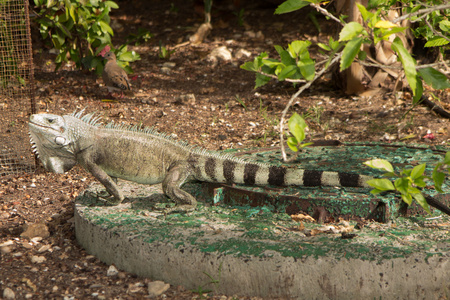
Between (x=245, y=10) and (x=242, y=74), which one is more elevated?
(x=245, y=10)

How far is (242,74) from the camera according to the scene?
30.3ft

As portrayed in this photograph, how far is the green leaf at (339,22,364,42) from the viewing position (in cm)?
247

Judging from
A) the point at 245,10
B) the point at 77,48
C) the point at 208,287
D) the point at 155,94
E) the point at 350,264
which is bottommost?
the point at 208,287

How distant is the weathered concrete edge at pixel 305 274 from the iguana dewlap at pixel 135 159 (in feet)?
2.32

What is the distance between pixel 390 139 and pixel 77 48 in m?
4.79

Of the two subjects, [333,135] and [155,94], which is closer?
[333,135]

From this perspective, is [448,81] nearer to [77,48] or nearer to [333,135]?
[333,135]

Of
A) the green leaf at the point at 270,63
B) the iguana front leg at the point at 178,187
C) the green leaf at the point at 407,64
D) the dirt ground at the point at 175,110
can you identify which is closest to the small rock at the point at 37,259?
the dirt ground at the point at 175,110

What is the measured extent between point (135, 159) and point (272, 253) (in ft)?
4.80

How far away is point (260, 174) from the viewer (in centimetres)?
415

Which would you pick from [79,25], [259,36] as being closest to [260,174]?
[79,25]

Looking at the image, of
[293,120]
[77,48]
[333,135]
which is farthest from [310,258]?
[77,48]

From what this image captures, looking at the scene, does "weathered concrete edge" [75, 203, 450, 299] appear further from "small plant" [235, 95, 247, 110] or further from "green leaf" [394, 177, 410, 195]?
"small plant" [235, 95, 247, 110]

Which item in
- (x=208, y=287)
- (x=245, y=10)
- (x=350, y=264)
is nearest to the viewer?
(x=350, y=264)
